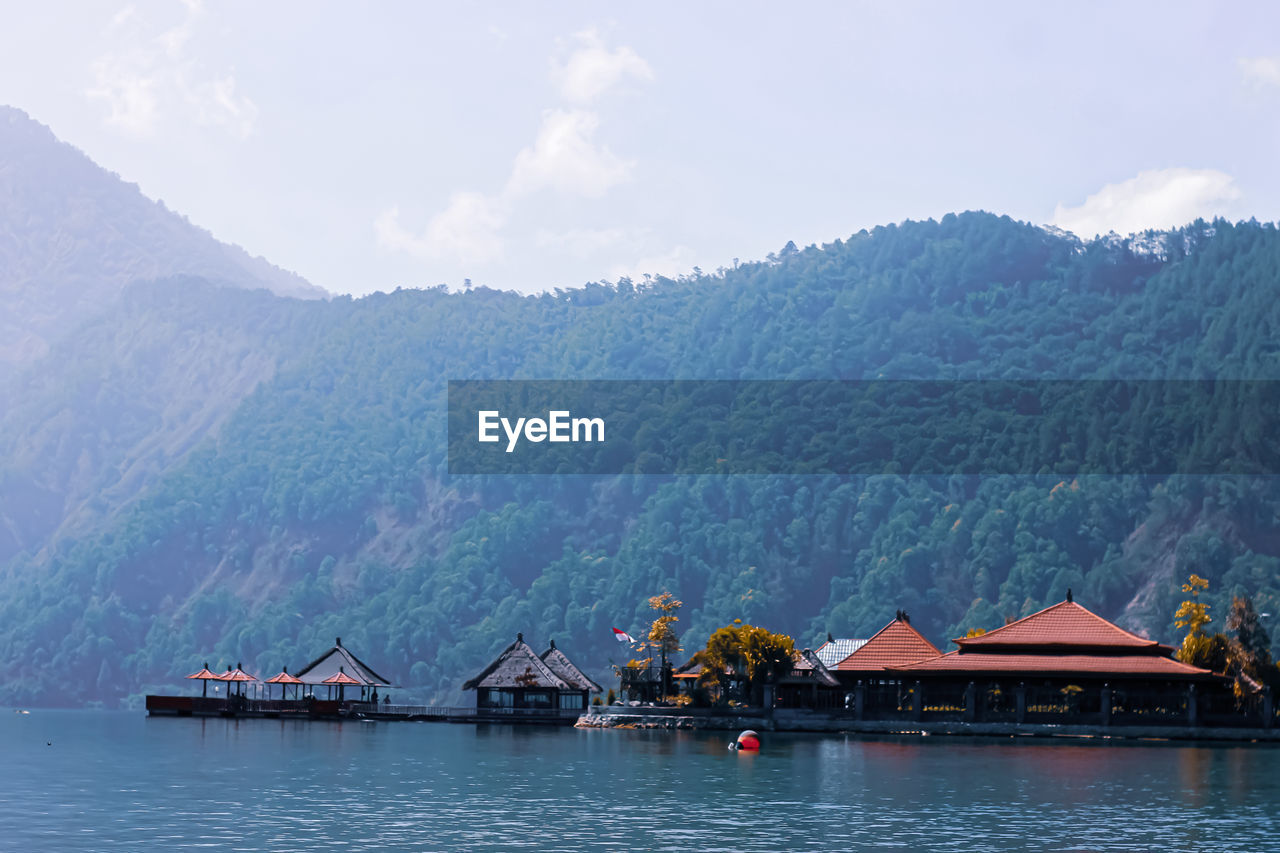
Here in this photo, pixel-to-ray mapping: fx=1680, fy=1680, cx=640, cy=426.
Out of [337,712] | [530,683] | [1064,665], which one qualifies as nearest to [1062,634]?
[1064,665]

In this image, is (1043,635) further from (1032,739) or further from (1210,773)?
(1210,773)

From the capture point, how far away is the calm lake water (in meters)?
40.5

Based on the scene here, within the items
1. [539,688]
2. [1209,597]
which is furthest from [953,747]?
[1209,597]

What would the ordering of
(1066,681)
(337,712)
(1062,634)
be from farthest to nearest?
1. (337,712)
2. (1062,634)
3. (1066,681)

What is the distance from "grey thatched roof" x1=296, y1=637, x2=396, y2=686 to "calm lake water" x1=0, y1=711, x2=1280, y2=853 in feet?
115

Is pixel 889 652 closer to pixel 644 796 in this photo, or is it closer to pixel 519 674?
pixel 519 674

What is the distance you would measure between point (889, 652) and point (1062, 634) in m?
9.90

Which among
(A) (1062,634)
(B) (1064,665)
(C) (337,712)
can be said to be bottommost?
(C) (337,712)

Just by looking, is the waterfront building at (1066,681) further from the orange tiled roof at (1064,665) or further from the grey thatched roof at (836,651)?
the grey thatched roof at (836,651)

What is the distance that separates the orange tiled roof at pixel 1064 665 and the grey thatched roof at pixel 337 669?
4326 centimetres

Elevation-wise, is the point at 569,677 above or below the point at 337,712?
above

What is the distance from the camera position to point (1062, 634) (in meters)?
90.6

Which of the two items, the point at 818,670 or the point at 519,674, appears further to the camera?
the point at 519,674

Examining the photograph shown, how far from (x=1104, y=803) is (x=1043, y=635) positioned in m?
42.6
